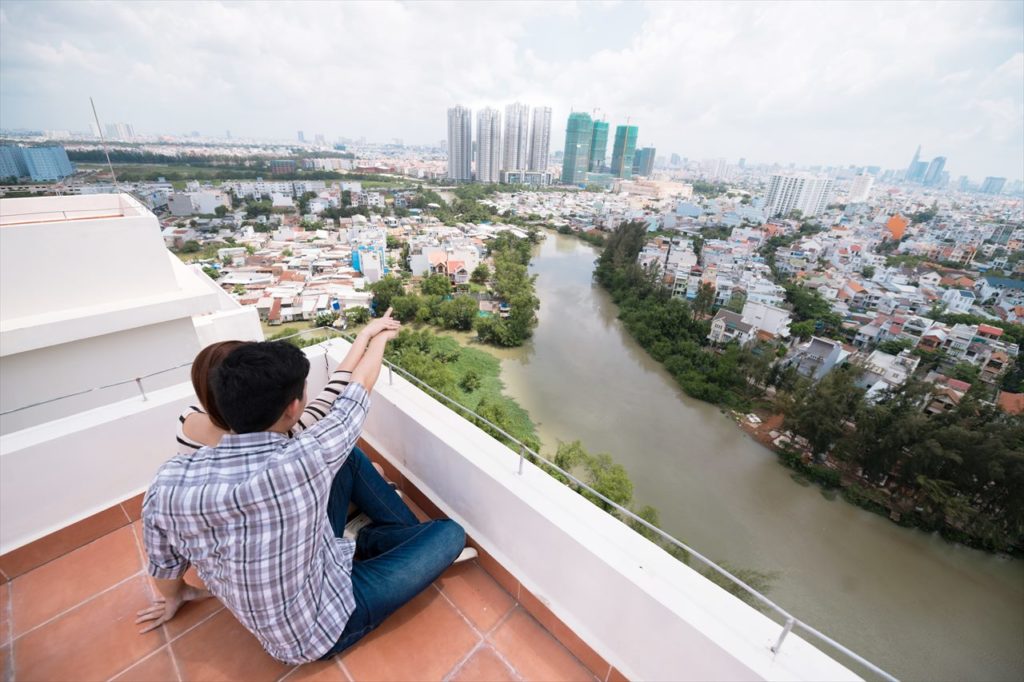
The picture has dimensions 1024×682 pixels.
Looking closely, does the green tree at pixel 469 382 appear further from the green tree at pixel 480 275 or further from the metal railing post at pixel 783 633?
the metal railing post at pixel 783 633

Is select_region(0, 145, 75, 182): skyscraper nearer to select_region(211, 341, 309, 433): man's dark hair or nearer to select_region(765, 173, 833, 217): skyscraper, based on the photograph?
select_region(211, 341, 309, 433): man's dark hair

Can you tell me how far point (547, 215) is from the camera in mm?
28094

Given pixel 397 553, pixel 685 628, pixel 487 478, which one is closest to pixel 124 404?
pixel 397 553

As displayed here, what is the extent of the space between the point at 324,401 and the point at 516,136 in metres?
49.1

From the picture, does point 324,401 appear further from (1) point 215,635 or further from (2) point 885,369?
(2) point 885,369

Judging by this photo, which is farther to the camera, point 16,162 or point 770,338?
point 770,338

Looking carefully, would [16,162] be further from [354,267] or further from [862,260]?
[862,260]

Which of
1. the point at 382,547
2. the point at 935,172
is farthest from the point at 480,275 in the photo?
the point at 935,172

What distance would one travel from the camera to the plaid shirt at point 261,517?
57cm

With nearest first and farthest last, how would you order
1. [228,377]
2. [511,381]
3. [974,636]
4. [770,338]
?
[228,377] → [974,636] → [511,381] → [770,338]

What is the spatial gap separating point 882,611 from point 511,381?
5.90 metres

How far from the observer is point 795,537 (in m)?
5.30

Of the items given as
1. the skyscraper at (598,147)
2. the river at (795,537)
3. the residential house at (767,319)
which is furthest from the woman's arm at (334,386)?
the skyscraper at (598,147)

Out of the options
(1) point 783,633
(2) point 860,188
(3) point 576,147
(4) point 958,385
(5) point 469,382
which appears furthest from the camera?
(3) point 576,147
